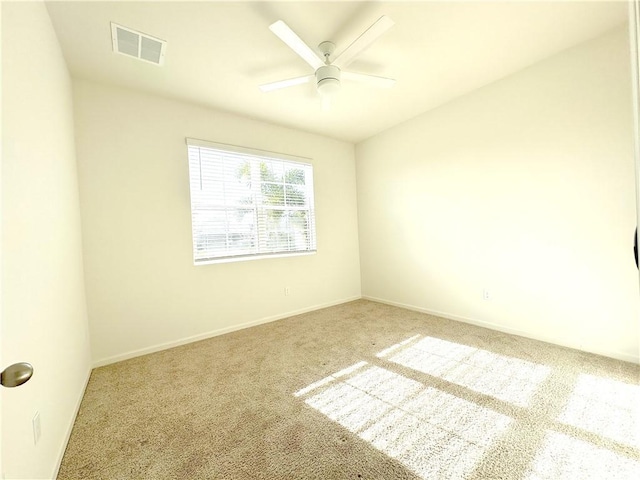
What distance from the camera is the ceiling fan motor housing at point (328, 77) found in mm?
2172

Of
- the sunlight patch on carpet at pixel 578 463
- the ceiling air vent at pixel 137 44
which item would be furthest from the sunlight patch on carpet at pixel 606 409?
the ceiling air vent at pixel 137 44

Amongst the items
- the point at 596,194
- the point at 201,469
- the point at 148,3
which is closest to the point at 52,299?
the point at 201,469

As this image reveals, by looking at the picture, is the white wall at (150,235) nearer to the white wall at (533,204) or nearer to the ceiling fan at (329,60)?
the ceiling fan at (329,60)

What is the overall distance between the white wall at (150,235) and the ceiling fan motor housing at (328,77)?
1.56m

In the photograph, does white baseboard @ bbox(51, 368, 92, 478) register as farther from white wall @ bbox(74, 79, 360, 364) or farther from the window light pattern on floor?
the window light pattern on floor

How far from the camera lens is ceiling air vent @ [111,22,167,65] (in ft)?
6.52

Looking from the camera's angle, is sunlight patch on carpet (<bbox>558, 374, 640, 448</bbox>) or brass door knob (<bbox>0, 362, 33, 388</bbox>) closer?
brass door knob (<bbox>0, 362, 33, 388</bbox>)

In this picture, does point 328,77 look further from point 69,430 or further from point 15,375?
point 69,430

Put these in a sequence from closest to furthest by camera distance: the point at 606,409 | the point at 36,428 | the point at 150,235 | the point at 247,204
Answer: the point at 36,428, the point at 606,409, the point at 150,235, the point at 247,204

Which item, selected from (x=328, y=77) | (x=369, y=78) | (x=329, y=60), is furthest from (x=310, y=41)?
(x=369, y=78)

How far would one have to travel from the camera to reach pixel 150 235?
2.82 meters

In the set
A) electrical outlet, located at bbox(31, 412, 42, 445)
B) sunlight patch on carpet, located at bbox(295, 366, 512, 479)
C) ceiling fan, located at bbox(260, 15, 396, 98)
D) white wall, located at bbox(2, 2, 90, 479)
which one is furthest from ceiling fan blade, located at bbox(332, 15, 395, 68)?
electrical outlet, located at bbox(31, 412, 42, 445)

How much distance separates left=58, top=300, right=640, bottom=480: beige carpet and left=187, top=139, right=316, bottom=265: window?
50.2 inches

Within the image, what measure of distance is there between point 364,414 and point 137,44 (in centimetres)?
318
